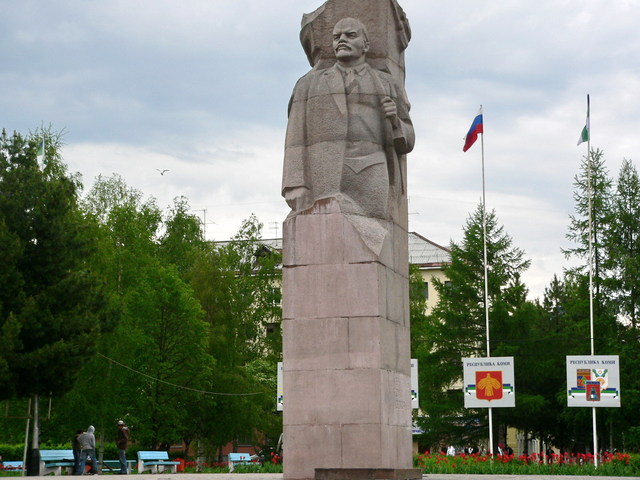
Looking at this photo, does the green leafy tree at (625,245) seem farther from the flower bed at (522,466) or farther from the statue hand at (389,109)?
the statue hand at (389,109)

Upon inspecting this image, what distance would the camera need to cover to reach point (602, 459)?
27.7m

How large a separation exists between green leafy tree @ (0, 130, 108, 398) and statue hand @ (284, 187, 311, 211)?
1181cm

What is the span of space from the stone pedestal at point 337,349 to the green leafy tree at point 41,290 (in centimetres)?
1214

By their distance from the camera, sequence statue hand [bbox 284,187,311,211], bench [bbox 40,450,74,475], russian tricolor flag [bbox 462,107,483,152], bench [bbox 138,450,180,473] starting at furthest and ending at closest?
russian tricolor flag [bbox 462,107,483,152], bench [bbox 138,450,180,473], bench [bbox 40,450,74,475], statue hand [bbox 284,187,311,211]

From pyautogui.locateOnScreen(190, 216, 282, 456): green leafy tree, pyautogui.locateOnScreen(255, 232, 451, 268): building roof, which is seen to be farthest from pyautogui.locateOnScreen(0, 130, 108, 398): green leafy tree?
pyautogui.locateOnScreen(255, 232, 451, 268): building roof

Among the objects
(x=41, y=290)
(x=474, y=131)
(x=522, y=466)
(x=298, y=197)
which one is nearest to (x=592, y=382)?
(x=522, y=466)

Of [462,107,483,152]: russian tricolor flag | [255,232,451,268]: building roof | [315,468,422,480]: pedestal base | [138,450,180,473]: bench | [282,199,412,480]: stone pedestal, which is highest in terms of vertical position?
[255,232,451,268]: building roof

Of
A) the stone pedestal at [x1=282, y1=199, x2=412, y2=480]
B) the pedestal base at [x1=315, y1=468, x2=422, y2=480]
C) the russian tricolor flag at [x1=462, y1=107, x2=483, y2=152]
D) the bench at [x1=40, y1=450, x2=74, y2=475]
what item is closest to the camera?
the pedestal base at [x1=315, y1=468, x2=422, y2=480]

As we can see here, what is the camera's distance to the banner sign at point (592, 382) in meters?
27.9

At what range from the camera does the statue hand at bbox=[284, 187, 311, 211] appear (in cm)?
1435

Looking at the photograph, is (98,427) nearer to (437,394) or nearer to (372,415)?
(437,394)

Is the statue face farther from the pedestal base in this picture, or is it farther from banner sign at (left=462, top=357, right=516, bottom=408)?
banner sign at (left=462, top=357, right=516, bottom=408)

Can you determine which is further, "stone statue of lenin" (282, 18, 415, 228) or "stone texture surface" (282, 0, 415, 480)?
"stone statue of lenin" (282, 18, 415, 228)

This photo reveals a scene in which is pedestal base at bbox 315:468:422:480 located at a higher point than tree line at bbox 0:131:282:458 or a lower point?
lower
